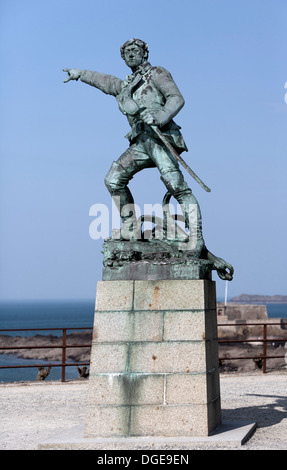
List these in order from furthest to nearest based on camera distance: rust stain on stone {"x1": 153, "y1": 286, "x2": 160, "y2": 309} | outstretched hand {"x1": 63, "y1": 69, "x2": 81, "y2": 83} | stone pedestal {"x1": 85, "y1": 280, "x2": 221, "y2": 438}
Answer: outstretched hand {"x1": 63, "y1": 69, "x2": 81, "y2": 83}
rust stain on stone {"x1": 153, "y1": 286, "x2": 160, "y2": 309}
stone pedestal {"x1": 85, "y1": 280, "x2": 221, "y2": 438}

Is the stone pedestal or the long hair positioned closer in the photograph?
the stone pedestal

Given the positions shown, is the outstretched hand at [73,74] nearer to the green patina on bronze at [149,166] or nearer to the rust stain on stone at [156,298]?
the green patina on bronze at [149,166]

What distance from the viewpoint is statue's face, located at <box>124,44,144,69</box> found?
28.9ft

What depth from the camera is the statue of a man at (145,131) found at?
338 inches

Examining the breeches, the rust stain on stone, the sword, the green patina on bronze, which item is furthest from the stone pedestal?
the breeches

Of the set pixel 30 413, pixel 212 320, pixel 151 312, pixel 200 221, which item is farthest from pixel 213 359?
pixel 30 413

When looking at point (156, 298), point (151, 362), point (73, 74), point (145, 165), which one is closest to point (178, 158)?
point (145, 165)

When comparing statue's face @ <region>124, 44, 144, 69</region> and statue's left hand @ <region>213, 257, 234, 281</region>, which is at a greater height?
statue's face @ <region>124, 44, 144, 69</region>

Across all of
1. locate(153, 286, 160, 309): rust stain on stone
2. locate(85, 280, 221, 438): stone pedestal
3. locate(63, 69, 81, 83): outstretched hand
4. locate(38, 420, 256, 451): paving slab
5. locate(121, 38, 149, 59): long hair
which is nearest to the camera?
locate(38, 420, 256, 451): paving slab

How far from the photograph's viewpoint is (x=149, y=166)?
8961 millimetres

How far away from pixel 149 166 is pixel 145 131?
0.44 metres

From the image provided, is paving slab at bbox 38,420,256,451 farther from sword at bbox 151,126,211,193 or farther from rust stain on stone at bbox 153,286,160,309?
sword at bbox 151,126,211,193

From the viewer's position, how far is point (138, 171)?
897cm

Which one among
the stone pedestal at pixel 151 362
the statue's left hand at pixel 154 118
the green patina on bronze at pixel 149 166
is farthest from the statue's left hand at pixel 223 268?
the statue's left hand at pixel 154 118
